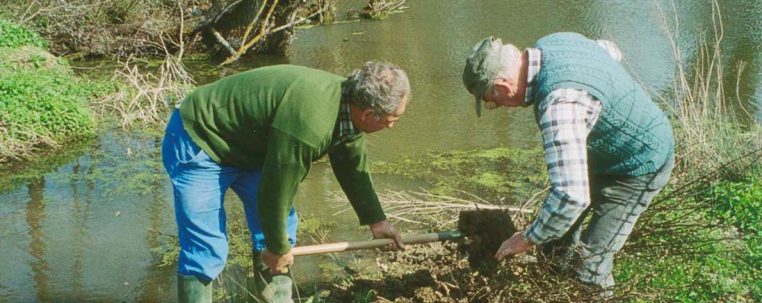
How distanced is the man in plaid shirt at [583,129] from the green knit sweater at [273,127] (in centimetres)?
65

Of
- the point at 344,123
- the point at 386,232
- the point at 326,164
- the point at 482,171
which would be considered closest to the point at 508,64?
the point at 344,123

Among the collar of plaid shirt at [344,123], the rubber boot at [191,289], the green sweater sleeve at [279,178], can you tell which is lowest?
the rubber boot at [191,289]

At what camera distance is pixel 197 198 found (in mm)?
3570

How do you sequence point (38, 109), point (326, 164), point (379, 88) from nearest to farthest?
1. point (379, 88)
2. point (326, 164)
3. point (38, 109)

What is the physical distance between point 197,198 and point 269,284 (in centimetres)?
76

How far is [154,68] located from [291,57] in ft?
6.55

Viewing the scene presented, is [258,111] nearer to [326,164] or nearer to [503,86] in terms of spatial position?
[503,86]

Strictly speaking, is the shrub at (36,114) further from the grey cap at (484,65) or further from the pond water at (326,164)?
the grey cap at (484,65)

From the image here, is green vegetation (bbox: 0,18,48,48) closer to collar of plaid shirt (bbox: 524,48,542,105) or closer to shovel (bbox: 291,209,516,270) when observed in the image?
shovel (bbox: 291,209,516,270)

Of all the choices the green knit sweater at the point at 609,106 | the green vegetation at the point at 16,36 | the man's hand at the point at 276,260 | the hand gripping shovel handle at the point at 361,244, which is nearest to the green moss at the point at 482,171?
the hand gripping shovel handle at the point at 361,244

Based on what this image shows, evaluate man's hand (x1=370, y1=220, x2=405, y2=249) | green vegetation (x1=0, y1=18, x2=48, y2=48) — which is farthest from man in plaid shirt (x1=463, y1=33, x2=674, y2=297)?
green vegetation (x1=0, y1=18, x2=48, y2=48)

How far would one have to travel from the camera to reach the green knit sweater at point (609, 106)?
10.3 feet

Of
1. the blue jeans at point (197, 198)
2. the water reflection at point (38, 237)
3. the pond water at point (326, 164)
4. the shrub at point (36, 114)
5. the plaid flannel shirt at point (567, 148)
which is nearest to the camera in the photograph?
the plaid flannel shirt at point (567, 148)

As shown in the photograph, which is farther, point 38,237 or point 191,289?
point 38,237
